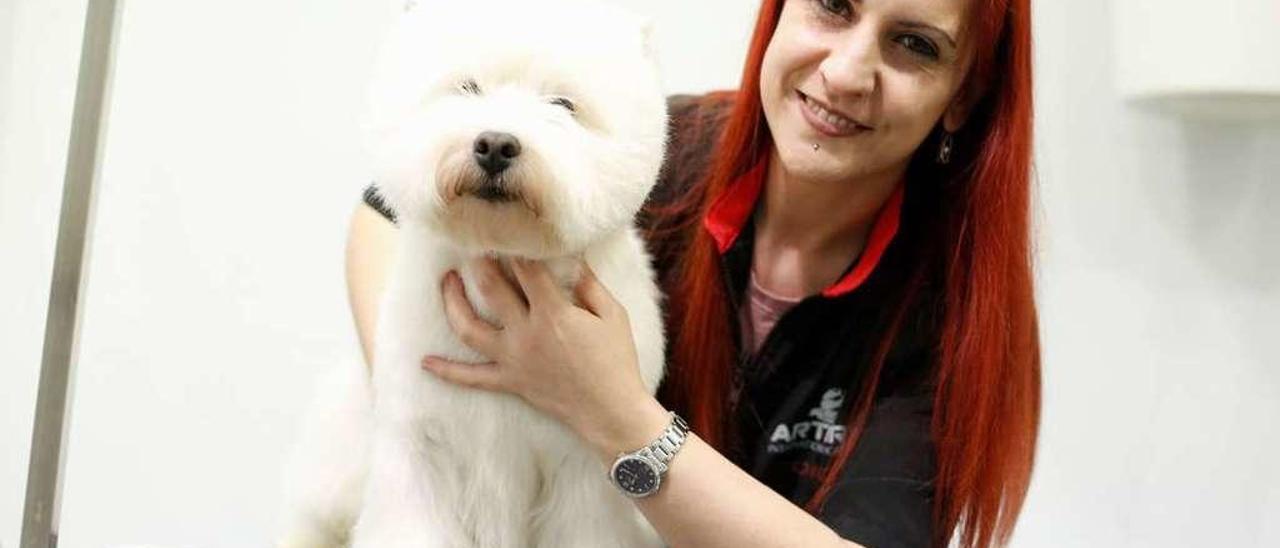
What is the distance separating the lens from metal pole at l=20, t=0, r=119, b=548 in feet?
3.14

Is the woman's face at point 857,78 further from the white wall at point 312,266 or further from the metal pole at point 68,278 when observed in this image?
the white wall at point 312,266

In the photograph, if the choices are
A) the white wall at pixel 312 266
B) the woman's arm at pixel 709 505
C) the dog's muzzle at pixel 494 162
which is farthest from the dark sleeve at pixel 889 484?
the white wall at pixel 312 266

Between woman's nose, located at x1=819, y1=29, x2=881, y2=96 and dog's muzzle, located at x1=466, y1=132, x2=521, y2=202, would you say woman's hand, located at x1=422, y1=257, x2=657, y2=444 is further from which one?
woman's nose, located at x1=819, y1=29, x2=881, y2=96

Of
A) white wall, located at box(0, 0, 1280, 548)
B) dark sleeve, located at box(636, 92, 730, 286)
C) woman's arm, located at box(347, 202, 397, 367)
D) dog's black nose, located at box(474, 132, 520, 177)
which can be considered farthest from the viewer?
white wall, located at box(0, 0, 1280, 548)

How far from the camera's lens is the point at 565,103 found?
102cm

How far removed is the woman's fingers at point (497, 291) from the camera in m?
1.07

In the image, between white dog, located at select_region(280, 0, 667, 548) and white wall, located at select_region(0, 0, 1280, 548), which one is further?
white wall, located at select_region(0, 0, 1280, 548)

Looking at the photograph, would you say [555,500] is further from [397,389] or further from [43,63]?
[43,63]

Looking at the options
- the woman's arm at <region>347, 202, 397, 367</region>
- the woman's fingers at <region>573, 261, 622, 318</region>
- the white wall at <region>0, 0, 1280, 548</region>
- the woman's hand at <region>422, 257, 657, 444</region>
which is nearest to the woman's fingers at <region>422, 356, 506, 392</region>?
the woman's hand at <region>422, 257, 657, 444</region>

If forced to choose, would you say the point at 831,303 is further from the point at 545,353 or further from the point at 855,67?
the point at 545,353

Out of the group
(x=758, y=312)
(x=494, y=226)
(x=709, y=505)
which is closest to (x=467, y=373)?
(x=494, y=226)

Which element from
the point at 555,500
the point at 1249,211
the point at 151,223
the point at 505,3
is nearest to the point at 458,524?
the point at 555,500

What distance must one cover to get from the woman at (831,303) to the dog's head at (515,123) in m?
0.11

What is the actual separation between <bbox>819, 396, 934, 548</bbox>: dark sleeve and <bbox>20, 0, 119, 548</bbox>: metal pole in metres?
0.77
